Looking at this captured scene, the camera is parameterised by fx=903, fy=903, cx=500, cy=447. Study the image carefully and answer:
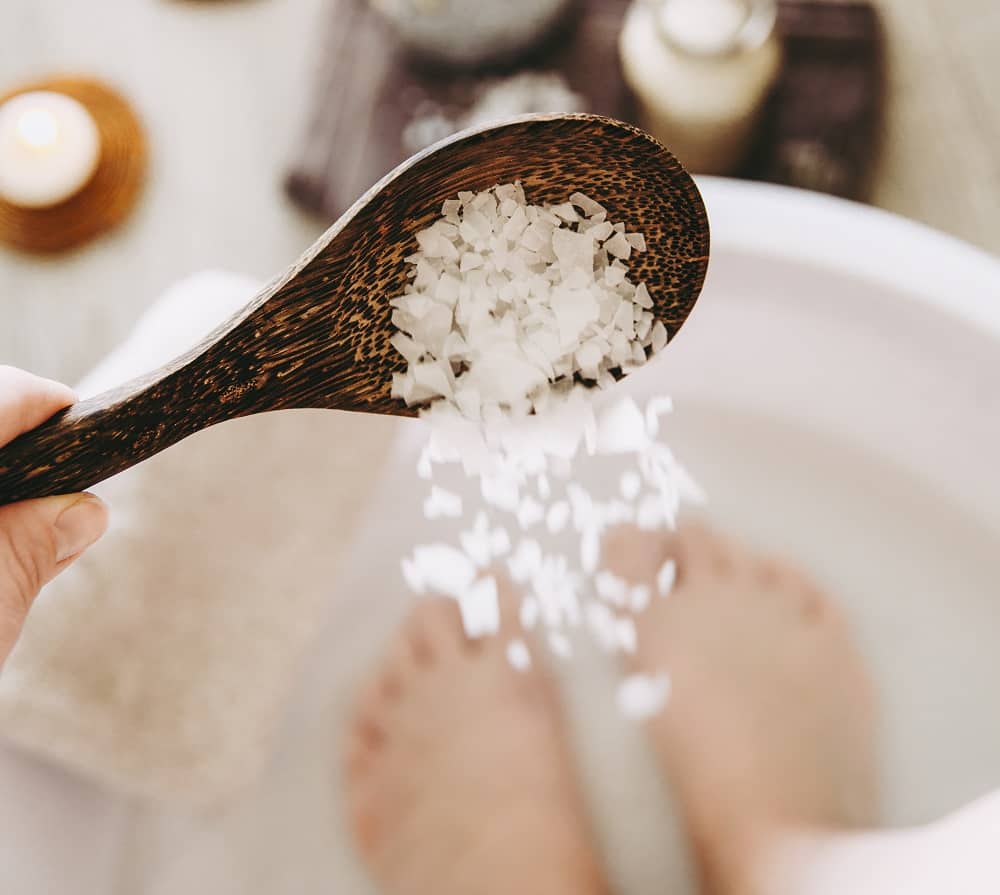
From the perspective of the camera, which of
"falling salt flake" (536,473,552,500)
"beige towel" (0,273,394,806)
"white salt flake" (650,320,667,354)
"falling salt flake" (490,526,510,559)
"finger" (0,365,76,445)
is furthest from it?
"falling salt flake" (490,526,510,559)

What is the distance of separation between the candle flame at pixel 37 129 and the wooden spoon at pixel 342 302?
571mm

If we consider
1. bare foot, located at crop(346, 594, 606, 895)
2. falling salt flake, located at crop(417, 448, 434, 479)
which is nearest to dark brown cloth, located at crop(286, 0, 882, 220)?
falling salt flake, located at crop(417, 448, 434, 479)

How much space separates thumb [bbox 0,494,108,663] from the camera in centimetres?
48

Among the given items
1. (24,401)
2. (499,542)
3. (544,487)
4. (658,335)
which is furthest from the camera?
(499,542)

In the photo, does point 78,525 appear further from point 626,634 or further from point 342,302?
point 626,634

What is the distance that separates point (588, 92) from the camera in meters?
0.90

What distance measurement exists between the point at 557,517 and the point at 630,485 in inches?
3.4

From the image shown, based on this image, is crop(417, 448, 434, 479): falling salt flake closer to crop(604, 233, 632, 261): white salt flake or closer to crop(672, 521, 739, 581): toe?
crop(672, 521, 739, 581): toe

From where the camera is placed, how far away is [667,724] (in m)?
0.93

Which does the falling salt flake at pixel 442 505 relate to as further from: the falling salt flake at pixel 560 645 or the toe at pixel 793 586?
the toe at pixel 793 586

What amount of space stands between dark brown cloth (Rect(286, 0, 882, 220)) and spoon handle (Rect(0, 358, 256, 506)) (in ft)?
1.62

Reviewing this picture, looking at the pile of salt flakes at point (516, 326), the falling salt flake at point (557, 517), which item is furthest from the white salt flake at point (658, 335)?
the falling salt flake at point (557, 517)

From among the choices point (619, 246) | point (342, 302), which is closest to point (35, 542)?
point (342, 302)

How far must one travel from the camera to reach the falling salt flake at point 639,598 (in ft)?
3.25
